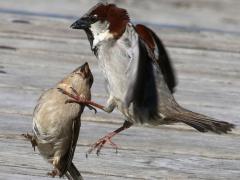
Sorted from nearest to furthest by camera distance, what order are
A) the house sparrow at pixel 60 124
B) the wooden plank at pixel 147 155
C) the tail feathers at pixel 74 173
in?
1. the house sparrow at pixel 60 124
2. the tail feathers at pixel 74 173
3. the wooden plank at pixel 147 155

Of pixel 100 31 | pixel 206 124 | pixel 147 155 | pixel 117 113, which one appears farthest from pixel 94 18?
pixel 117 113

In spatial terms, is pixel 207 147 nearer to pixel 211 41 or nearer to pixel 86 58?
pixel 86 58

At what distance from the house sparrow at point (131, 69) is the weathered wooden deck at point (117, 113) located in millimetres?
285

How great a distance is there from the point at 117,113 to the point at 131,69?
1.45 meters

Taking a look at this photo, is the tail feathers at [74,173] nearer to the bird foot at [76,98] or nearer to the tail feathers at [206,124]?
the bird foot at [76,98]

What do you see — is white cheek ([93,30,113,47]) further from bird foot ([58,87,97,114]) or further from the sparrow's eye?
bird foot ([58,87,97,114])

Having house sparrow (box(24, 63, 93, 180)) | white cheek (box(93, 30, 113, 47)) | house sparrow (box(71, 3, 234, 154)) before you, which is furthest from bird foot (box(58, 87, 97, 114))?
white cheek (box(93, 30, 113, 47))

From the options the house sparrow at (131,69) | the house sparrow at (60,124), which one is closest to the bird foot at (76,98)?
the house sparrow at (60,124)

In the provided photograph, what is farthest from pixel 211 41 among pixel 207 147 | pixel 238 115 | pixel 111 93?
pixel 111 93

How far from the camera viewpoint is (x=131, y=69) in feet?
12.8

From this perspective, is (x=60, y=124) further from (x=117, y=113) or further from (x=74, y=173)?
(x=117, y=113)

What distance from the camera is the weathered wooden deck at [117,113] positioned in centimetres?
426

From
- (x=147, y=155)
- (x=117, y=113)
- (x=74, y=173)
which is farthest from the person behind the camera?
(x=117, y=113)

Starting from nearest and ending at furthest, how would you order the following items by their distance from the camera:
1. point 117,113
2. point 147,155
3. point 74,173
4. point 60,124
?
point 60,124 < point 74,173 < point 147,155 < point 117,113
